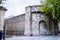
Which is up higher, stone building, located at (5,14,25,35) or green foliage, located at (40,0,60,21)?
green foliage, located at (40,0,60,21)

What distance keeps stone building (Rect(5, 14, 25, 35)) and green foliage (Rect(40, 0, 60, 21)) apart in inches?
179

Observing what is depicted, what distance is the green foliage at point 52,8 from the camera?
72.7ft

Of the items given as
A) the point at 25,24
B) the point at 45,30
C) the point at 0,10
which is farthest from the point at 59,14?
the point at 0,10

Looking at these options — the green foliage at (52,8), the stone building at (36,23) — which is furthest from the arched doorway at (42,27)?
the green foliage at (52,8)

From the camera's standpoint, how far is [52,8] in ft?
74.5

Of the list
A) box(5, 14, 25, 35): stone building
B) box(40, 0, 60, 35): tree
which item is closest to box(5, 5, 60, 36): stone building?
box(40, 0, 60, 35): tree

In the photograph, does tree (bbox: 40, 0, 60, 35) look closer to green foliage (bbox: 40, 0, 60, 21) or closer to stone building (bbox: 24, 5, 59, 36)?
green foliage (bbox: 40, 0, 60, 21)

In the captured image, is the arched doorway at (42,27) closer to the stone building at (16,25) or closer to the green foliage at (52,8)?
the green foliage at (52,8)

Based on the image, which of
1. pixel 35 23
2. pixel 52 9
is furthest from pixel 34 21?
pixel 52 9

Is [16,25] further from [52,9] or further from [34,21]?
[52,9]

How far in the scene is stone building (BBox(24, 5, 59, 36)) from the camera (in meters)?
23.9

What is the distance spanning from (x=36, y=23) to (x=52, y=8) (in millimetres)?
3136

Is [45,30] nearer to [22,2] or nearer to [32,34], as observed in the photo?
[32,34]

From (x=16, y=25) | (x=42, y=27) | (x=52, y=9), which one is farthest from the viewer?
(x=16, y=25)
